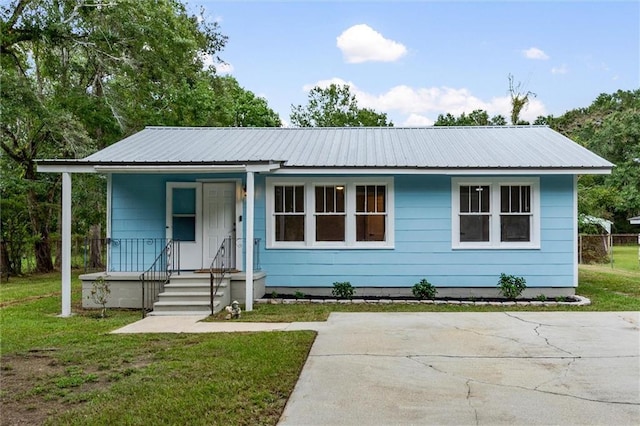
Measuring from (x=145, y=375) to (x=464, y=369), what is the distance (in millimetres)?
3198

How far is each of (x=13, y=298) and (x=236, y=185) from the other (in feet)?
20.0

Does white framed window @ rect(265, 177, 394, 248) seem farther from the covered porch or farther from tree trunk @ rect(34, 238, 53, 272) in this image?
tree trunk @ rect(34, 238, 53, 272)

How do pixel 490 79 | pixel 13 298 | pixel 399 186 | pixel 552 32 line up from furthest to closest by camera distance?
pixel 490 79
pixel 552 32
pixel 13 298
pixel 399 186

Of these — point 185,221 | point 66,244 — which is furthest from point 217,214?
point 66,244

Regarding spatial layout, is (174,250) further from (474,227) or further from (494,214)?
(494,214)

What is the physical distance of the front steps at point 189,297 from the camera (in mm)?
8758

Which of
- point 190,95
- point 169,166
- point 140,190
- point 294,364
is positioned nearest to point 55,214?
point 190,95

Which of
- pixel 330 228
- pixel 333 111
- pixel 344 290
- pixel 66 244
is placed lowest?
pixel 344 290

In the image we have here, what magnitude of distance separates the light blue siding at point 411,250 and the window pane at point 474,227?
300 millimetres

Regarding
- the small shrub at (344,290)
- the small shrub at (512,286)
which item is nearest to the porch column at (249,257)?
the small shrub at (344,290)

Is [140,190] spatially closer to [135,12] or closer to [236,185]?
[236,185]

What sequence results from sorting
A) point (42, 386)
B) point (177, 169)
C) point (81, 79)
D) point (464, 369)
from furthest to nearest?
point (81, 79), point (177, 169), point (464, 369), point (42, 386)

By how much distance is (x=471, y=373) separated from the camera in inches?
196

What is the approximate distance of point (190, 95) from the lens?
18672 mm
